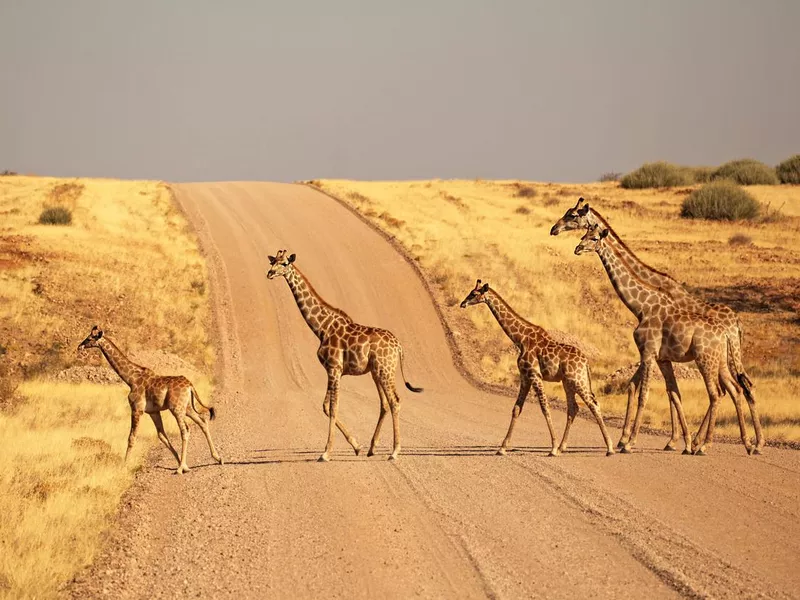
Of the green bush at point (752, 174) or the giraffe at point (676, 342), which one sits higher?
the green bush at point (752, 174)

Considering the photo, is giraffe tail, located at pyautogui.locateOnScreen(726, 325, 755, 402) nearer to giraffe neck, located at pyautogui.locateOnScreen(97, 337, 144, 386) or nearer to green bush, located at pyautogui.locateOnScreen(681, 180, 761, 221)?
giraffe neck, located at pyautogui.locateOnScreen(97, 337, 144, 386)

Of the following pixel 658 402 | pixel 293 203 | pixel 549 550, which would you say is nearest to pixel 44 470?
pixel 549 550

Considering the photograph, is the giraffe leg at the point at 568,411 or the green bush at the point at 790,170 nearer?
the giraffe leg at the point at 568,411

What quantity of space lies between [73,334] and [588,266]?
26086 mm

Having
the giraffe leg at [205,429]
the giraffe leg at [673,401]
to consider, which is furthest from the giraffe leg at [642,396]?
the giraffe leg at [205,429]

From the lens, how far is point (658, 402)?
25844mm

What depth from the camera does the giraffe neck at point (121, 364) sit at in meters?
17.2

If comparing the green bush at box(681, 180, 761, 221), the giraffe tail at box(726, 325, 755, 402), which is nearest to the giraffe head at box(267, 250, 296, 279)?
the giraffe tail at box(726, 325, 755, 402)

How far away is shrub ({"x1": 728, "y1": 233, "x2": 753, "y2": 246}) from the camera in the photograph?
56309 mm

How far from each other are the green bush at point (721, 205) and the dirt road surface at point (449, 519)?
43.8 m

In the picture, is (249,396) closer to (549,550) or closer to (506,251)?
(549,550)

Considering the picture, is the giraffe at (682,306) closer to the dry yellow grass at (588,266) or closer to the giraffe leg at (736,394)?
the giraffe leg at (736,394)

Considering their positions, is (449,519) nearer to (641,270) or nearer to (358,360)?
(358,360)

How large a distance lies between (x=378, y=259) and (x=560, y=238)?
1575 cm
